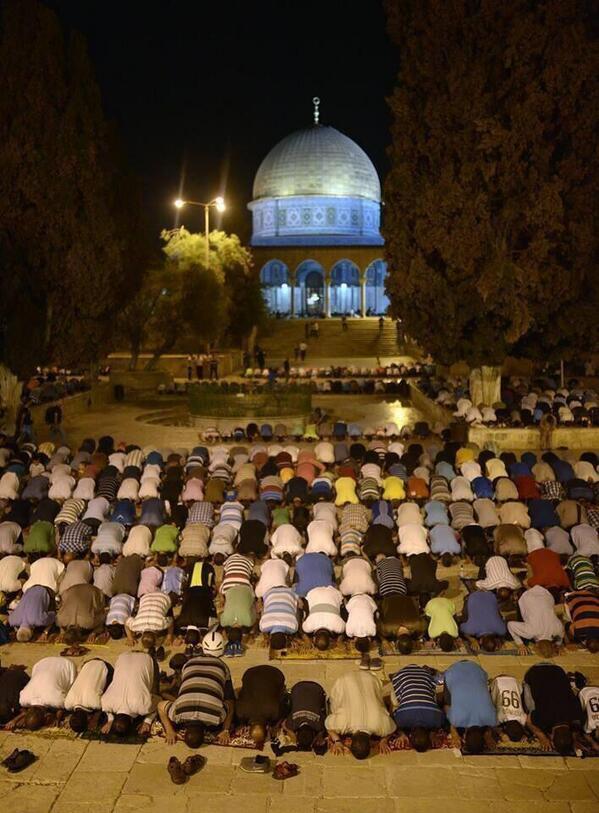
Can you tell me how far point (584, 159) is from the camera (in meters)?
20.5

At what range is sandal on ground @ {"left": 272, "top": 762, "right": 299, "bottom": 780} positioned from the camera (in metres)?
7.17

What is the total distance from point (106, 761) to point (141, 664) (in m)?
0.84

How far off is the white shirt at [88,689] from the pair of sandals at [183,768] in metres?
0.94

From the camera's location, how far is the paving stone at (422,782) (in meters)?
6.93

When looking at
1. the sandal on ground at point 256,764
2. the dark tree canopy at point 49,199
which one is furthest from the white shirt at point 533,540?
the dark tree canopy at point 49,199

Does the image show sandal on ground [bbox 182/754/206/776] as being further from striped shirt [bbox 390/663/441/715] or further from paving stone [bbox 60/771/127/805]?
striped shirt [bbox 390/663/441/715]

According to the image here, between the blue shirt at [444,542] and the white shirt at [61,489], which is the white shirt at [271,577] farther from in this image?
the white shirt at [61,489]

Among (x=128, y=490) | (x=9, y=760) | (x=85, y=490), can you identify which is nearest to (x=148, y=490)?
(x=128, y=490)

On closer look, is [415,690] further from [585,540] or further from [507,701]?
[585,540]

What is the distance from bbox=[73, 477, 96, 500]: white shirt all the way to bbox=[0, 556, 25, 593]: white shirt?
127 inches

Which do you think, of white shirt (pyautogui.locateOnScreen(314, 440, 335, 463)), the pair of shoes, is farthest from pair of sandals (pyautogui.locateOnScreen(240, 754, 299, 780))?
white shirt (pyautogui.locateOnScreen(314, 440, 335, 463))

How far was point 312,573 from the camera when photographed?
33.8ft

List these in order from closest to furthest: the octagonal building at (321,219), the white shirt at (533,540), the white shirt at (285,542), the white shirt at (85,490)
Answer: the white shirt at (533,540), the white shirt at (285,542), the white shirt at (85,490), the octagonal building at (321,219)

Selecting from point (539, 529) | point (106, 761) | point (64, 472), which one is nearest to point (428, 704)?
point (106, 761)
